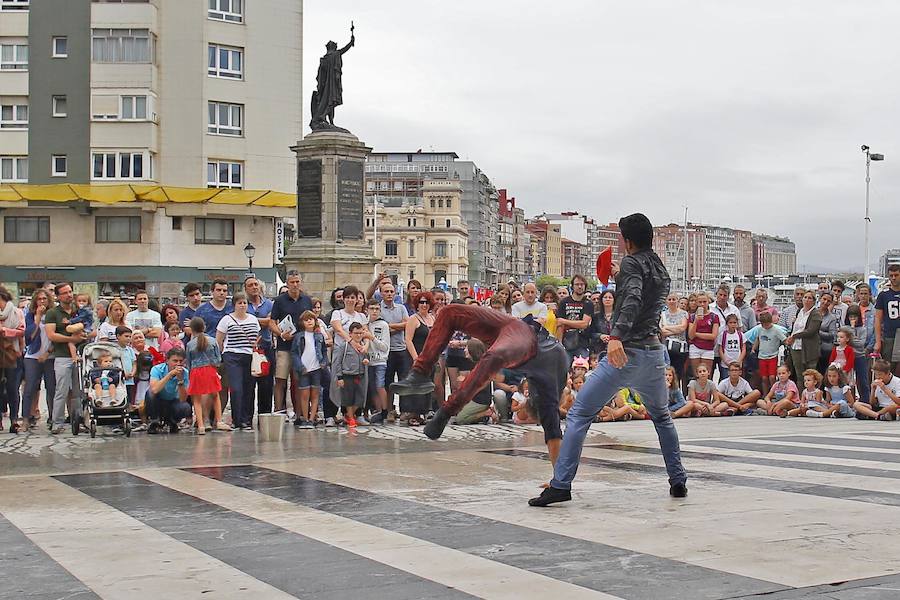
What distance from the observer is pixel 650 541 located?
6633 millimetres

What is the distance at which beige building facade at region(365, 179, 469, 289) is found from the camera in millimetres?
159125

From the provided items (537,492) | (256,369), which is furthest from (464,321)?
(256,369)

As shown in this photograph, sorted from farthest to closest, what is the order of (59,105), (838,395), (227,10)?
(227,10) → (59,105) → (838,395)

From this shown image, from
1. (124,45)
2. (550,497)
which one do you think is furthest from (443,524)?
(124,45)

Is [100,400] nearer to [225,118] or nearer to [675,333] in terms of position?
[675,333]

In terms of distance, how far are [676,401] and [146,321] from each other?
25.5ft

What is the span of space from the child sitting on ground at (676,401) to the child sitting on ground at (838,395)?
195cm

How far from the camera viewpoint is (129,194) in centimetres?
5006

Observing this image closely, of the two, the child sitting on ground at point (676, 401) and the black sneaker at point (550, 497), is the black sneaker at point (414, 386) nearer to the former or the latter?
the black sneaker at point (550, 497)

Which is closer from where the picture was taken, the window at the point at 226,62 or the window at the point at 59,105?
the window at the point at 59,105

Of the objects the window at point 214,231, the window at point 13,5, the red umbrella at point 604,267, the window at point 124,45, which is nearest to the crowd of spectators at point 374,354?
the red umbrella at point 604,267

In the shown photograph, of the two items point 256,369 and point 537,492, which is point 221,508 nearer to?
point 537,492

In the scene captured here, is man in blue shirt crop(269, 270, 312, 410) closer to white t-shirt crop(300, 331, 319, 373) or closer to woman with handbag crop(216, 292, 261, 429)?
white t-shirt crop(300, 331, 319, 373)

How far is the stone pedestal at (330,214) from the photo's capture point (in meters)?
29.1
